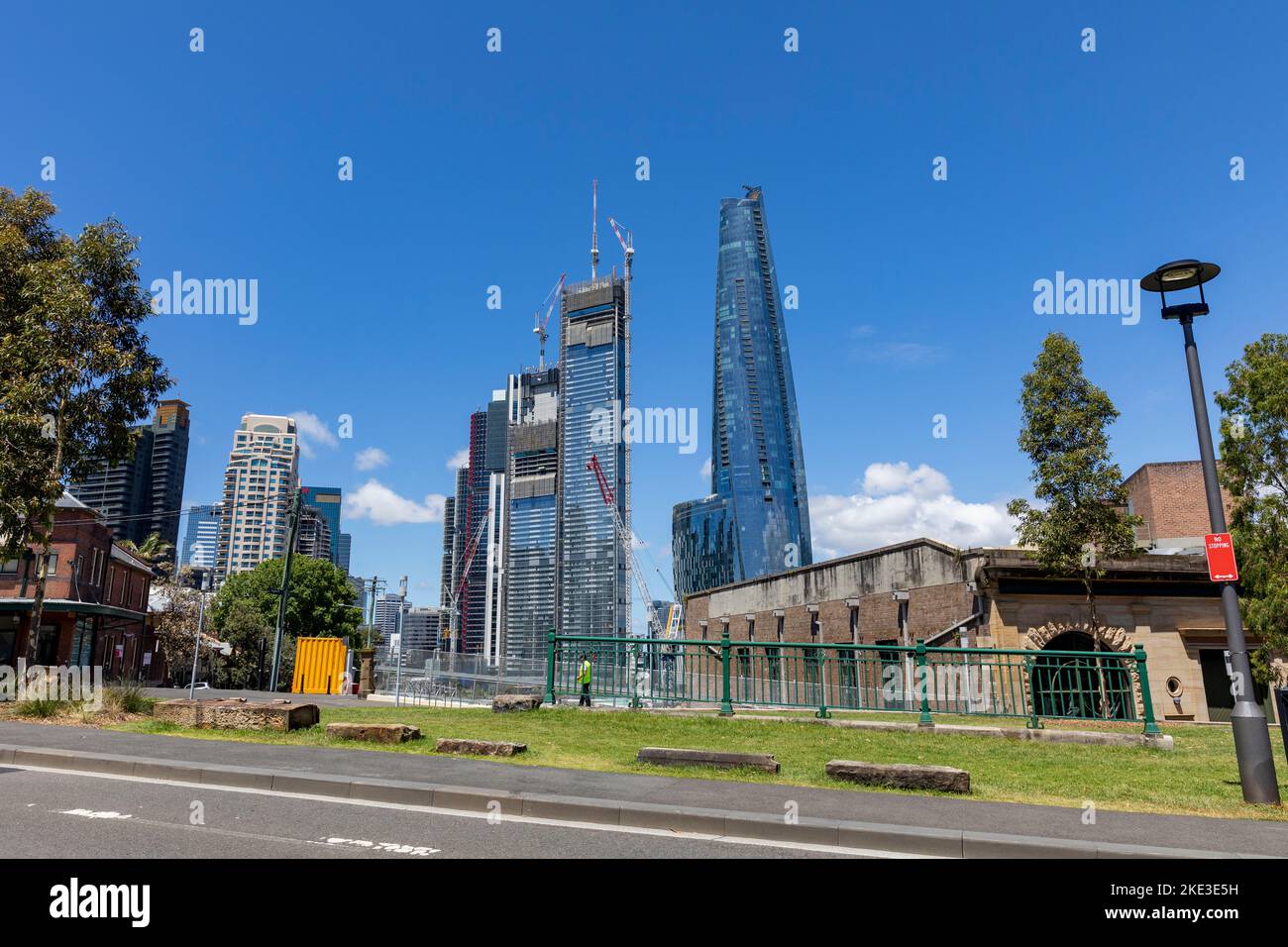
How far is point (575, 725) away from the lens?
1509 centimetres

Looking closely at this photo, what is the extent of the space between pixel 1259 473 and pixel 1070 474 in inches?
326

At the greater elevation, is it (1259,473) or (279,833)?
(1259,473)

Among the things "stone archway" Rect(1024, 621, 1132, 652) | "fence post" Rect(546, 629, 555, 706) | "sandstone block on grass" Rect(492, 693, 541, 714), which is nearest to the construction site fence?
"fence post" Rect(546, 629, 555, 706)

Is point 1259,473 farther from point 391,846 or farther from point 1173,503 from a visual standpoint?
point 391,846

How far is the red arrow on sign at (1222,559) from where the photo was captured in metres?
10.1

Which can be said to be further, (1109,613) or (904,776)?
(1109,613)

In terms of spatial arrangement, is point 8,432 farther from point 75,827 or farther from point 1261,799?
point 1261,799

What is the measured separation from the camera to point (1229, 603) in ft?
32.7

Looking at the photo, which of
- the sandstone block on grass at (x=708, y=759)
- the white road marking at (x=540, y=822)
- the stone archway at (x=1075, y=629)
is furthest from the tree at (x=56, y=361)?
the stone archway at (x=1075, y=629)

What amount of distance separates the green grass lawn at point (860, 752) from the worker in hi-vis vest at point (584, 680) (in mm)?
958

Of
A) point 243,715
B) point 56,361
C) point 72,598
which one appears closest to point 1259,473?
point 243,715

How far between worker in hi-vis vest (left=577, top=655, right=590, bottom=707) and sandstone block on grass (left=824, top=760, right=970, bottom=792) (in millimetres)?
9134
